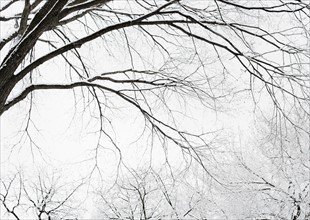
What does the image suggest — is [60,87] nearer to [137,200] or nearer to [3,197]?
[3,197]

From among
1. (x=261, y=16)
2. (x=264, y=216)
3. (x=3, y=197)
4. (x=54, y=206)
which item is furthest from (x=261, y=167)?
(x=261, y=16)

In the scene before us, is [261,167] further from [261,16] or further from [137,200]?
[261,16]

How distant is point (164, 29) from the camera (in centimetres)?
471

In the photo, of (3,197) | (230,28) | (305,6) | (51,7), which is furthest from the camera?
(3,197)

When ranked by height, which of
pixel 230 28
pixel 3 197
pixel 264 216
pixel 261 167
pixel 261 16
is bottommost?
pixel 3 197

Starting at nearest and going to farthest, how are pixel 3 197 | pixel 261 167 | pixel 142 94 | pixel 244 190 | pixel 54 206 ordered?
pixel 142 94 < pixel 3 197 < pixel 54 206 < pixel 244 190 < pixel 261 167

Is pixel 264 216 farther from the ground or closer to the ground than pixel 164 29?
farther from the ground

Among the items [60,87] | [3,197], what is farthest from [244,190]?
[60,87]

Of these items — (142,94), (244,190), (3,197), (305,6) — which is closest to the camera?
(305,6)

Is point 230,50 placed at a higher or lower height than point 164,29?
lower

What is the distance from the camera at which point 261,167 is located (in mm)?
12953

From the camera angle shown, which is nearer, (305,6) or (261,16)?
(305,6)

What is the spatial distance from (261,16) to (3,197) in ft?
21.6

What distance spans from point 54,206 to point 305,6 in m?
7.39
